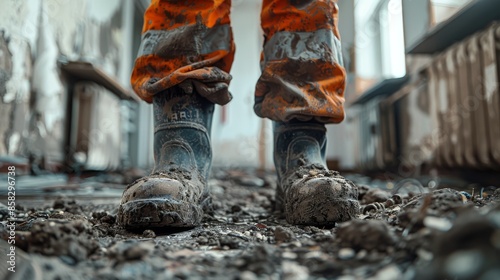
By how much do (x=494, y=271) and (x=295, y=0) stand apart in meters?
0.74

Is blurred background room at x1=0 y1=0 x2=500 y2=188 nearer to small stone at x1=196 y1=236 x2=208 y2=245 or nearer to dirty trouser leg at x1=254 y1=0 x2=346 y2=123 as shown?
dirty trouser leg at x1=254 y1=0 x2=346 y2=123

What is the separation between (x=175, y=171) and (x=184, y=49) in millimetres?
274

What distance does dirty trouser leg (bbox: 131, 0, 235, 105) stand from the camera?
0.86 metres

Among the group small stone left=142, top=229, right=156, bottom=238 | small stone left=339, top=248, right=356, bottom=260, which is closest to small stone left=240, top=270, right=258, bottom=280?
small stone left=339, top=248, right=356, bottom=260

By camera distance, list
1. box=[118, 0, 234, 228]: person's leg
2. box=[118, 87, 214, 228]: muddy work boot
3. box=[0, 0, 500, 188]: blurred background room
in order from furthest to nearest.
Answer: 1. box=[0, 0, 500, 188]: blurred background room
2. box=[118, 0, 234, 228]: person's leg
3. box=[118, 87, 214, 228]: muddy work boot

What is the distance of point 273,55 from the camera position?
916mm

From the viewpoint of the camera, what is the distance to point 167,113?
2.84ft

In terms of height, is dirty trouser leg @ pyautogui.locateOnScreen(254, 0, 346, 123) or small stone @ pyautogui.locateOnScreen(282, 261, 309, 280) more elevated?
dirty trouser leg @ pyautogui.locateOnScreen(254, 0, 346, 123)

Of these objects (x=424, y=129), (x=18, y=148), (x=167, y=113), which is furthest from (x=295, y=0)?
(x=424, y=129)

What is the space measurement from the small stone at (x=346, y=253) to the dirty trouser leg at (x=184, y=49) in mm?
495

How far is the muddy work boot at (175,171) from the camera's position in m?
0.70

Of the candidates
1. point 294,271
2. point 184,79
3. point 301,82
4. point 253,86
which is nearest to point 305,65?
point 301,82

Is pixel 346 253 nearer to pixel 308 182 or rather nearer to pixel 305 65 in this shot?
pixel 308 182

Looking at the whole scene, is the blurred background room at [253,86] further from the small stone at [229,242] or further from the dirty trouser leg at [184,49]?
the small stone at [229,242]
